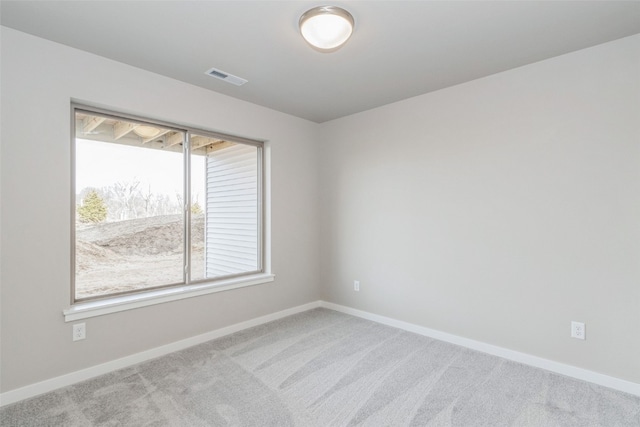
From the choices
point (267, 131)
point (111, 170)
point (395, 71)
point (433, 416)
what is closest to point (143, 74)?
point (111, 170)

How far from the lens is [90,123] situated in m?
2.62

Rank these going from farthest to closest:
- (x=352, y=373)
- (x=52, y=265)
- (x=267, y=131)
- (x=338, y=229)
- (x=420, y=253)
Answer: (x=338, y=229), (x=267, y=131), (x=420, y=253), (x=352, y=373), (x=52, y=265)

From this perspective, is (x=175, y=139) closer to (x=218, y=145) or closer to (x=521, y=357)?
(x=218, y=145)

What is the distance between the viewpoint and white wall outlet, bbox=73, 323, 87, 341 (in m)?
2.37

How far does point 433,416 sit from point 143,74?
337 cm

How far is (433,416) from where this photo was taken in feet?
6.49

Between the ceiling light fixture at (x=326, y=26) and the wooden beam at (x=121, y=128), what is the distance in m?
1.78

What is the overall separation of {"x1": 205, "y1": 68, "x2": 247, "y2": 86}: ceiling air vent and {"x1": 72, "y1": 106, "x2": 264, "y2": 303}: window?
2.04ft

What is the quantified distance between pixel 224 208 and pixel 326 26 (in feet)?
7.44

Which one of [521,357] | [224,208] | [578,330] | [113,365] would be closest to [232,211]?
[224,208]

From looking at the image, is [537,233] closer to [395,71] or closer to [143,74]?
[395,71]

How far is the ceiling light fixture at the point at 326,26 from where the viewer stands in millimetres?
1912

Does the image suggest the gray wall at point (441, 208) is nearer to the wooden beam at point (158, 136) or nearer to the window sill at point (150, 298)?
the window sill at point (150, 298)

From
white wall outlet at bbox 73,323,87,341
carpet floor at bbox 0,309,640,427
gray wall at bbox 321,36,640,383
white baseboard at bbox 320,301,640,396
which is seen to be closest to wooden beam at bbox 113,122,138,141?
white wall outlet at bbox 73,323,87,341
